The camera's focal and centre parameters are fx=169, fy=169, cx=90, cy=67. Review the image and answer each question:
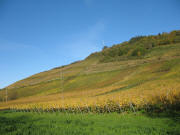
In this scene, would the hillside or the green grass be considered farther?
the hillside

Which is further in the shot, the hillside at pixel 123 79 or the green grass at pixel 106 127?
the hillside at pixel 123 79

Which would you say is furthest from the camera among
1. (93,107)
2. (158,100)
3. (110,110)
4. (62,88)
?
(62,88)

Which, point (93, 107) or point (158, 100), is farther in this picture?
point (93, 107)

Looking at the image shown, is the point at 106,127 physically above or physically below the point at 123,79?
below

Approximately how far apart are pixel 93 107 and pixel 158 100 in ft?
33.7

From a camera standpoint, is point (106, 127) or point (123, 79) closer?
point (106, 127)

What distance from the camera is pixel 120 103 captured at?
22.7 metres

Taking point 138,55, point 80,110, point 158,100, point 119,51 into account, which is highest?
point 119,51

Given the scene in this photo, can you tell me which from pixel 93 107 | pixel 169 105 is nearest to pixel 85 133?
pixel 169 105

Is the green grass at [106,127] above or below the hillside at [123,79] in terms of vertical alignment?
below

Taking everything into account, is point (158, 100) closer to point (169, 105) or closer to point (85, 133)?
point (169, 105)

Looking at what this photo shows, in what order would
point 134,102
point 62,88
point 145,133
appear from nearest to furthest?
point 145,133 < point 134,102 < point 62,88

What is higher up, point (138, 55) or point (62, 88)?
point (138, 55)

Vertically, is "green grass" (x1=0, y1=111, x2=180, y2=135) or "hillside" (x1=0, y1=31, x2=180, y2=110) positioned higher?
"hillside" (x1=0, y1=31, x2=180, y2=110)
